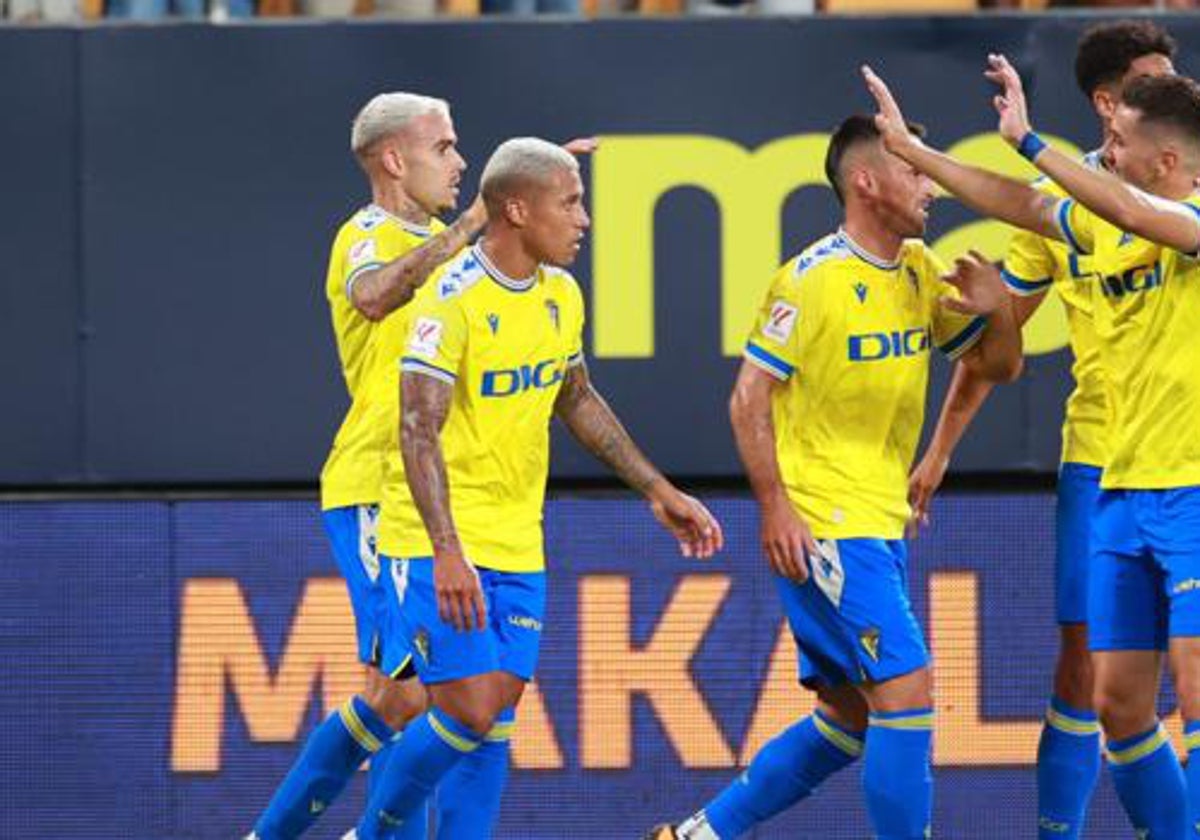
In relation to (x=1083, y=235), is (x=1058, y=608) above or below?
below

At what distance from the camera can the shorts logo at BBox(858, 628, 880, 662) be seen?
337 inches

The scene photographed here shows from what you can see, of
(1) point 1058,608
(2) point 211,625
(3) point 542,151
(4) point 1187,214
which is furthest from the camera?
(2) point 211,625

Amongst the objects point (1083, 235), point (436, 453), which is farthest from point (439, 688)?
point (1083, 235)

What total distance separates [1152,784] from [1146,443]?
1.06 metres

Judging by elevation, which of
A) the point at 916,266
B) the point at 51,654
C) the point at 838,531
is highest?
the point at 916,266

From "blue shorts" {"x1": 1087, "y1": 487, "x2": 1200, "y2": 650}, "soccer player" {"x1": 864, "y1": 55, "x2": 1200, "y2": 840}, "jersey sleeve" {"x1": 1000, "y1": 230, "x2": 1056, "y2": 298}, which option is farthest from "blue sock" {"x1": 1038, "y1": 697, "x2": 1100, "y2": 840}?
"jersey sleeve" {"x1": 1000, "y1": 230, "x2": 1056, "y2": 298}

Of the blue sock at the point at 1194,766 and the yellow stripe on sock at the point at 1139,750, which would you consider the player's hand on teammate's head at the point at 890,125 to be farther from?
the yellow stripe on sock at the point at 1139,750

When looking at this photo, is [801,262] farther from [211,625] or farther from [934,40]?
[211,625]

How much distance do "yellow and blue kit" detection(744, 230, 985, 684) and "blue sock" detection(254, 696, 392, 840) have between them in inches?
52.0

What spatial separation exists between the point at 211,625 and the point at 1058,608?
284cm

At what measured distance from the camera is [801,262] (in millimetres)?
8797

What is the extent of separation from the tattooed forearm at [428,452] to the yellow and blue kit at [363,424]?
76 centimetres

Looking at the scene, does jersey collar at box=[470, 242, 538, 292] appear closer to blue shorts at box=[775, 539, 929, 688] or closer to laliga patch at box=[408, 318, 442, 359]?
laliga patch at box=[408, 318, 442, 359]

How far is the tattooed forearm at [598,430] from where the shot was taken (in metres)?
8.84
